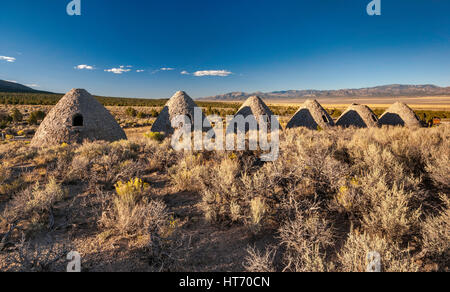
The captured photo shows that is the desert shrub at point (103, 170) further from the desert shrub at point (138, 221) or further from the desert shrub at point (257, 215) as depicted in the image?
the desert shrub at point (257, 215)

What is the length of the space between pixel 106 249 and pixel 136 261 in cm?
55

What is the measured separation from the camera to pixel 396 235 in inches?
102

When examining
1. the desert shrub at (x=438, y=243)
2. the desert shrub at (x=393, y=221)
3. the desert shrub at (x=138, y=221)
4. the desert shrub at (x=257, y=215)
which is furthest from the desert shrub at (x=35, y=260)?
the desert shrub at (x=438, y=243)

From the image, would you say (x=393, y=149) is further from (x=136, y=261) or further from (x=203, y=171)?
(x=136, y=261)

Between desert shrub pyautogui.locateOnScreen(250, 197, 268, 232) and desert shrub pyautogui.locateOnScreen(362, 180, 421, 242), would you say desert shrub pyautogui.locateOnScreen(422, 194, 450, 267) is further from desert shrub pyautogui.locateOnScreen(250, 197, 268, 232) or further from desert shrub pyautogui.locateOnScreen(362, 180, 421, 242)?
desert shrub pyautogui.locateOnScreen(250, 197, 268, 232)

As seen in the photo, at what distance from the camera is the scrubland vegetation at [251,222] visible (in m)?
2.40

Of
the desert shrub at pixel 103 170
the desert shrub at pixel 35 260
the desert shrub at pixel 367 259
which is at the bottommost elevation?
the desert shrub at pixel 35 260

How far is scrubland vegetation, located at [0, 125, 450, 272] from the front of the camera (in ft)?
7.87

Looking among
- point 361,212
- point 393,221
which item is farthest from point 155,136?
point 393,221

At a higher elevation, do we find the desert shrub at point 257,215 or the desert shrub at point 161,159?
the desert shrub at point 161,159

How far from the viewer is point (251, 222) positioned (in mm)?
3117

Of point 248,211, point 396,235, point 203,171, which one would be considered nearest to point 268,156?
point 203,171
